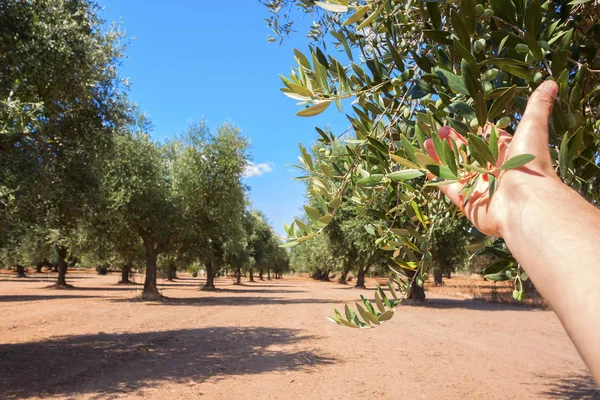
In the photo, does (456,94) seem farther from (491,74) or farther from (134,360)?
(134,360)

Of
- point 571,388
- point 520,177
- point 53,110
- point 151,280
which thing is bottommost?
point 571,388

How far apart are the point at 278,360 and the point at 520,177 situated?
1044 centimetres

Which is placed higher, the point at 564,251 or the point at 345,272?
the point at 564,251

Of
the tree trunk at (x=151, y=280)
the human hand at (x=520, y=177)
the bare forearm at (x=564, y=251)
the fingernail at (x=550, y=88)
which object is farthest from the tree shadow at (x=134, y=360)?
the tree trunk at (x=151, y=280)

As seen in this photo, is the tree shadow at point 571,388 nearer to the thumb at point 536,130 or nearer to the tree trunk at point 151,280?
the thumb at point 536,130

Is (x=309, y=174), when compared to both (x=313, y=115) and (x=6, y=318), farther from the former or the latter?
(x=6, y=318)

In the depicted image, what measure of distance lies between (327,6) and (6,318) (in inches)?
827

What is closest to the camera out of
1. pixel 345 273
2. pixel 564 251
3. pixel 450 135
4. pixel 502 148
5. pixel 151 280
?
pixel 564 251

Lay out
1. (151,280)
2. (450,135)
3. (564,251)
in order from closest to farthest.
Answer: (564,251) → (450,135) → (151,280)

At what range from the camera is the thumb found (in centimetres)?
113

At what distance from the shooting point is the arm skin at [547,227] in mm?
866

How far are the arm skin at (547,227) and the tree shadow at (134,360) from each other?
844 centimetres

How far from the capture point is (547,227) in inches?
39.5

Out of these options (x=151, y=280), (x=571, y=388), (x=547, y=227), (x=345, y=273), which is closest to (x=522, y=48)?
(x=547, y=227)
